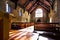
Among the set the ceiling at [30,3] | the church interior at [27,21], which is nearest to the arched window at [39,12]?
the church interior at [27,21]

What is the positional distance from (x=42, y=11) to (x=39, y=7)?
997 millimetres

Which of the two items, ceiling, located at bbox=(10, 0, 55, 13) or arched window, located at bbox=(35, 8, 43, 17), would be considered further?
arched window, located at bbox=(35, 8, 43, 17)

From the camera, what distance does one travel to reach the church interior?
→ 0.72 metres

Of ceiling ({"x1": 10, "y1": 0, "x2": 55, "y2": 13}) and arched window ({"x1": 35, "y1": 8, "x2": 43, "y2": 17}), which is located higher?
ceiling ({"x1": 10, "y1": 0, "x2": 55, "y2": 13})

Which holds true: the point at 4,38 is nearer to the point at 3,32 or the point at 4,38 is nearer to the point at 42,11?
the point at 3,32

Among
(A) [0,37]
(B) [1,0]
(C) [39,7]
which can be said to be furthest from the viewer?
(C) [39,7]

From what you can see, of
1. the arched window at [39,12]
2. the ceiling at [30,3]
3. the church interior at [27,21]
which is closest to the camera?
the church interior at [27,21]

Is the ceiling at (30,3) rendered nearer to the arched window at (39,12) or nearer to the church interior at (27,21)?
the church interior at (27,21)

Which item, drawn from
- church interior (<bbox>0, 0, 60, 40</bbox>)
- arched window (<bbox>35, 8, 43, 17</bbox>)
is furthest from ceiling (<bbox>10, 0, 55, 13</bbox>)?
arched window (<bbox>35, 8, 43, 17</bbox>)

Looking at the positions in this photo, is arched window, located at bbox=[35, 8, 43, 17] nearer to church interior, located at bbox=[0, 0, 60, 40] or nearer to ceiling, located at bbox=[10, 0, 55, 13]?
church interior, located at bbox=[0, 0, 60, 40]

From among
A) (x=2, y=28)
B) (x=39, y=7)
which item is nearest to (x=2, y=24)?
(x=2, y=28)

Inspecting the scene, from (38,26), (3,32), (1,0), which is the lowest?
(38,26)

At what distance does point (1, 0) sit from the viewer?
18.4ft

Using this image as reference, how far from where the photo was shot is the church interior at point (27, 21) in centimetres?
72
